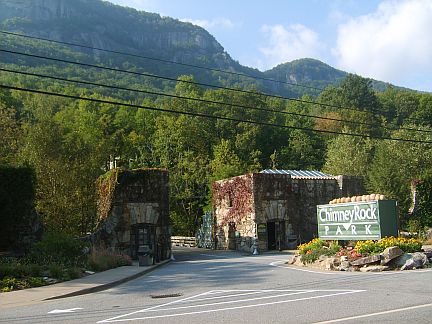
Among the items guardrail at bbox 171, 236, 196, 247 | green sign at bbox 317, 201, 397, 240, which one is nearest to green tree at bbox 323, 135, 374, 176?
guardrail at bbox 171, 236, 196, 247

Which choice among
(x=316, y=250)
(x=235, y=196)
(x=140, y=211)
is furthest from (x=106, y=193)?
(x=316, y=250)

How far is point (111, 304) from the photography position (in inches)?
440

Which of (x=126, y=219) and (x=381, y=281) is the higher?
(x=126, y=219)

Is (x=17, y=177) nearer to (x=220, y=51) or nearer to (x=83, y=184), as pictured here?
(x=83, y=184)

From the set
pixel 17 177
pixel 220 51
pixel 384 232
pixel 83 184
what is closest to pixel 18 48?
pixel 83 184

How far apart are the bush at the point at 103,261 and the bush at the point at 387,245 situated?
990 centimetres

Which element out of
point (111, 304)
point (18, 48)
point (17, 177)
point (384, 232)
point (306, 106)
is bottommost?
point (111, 304)

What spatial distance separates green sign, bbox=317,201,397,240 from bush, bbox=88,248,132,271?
9038 mm

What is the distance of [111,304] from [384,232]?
11.2 metres

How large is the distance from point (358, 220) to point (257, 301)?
9622mm

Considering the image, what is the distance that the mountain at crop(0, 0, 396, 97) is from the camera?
14025 centimetres

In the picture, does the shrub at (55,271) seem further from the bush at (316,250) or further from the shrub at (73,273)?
the bush at (316,250)

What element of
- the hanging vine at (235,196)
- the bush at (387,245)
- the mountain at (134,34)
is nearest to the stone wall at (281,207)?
the hanging vine at (235,196)

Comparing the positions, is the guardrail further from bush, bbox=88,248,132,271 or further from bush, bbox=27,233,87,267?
bush, bbox=27,233,87,267
